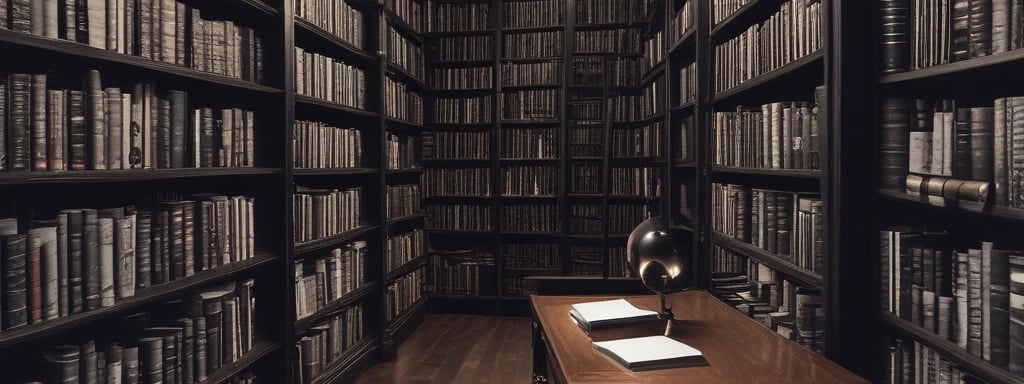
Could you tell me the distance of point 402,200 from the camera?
4.00m

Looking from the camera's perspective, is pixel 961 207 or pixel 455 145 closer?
pixel 961 207

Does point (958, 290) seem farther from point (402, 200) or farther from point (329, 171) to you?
point (402, 200)

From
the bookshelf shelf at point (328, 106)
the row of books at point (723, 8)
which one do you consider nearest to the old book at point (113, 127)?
the bookshelf shelf at point (328, 106)

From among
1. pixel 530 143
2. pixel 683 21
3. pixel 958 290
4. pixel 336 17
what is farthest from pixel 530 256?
pixel 958 290

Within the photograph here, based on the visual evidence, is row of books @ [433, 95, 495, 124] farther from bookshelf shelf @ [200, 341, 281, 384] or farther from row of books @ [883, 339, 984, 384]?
row of books @ [883, 339, 984, 384]

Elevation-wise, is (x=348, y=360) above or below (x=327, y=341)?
below

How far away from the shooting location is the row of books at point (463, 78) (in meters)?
4.65

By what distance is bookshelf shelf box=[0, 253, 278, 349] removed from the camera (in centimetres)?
121

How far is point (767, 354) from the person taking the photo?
1288 mm

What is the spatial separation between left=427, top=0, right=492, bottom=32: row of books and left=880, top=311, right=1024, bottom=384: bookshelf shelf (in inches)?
151

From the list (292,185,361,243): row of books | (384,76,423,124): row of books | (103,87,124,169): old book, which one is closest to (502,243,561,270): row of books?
(384,76,423,124): row of books

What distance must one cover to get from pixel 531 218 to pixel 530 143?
62cm

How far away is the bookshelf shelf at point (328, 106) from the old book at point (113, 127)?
0.93 meters

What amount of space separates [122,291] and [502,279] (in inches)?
130
